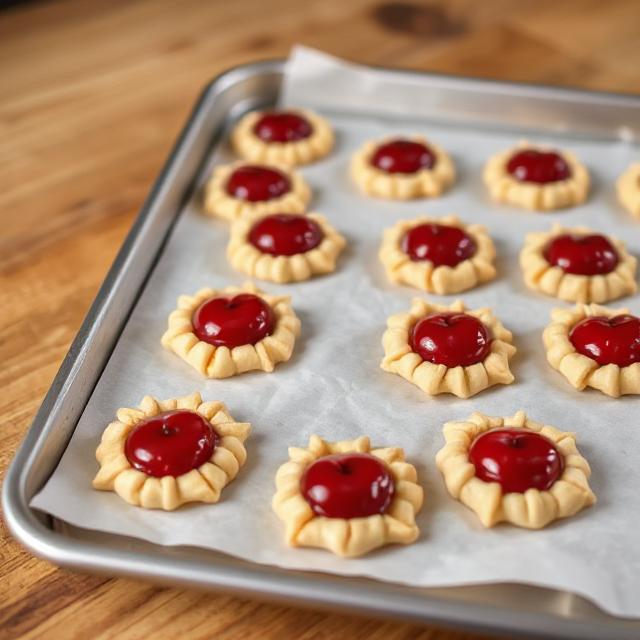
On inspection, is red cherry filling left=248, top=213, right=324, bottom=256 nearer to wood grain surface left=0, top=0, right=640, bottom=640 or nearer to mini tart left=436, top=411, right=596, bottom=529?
wood grain surface left=0, top=0, right=640, bottom=640

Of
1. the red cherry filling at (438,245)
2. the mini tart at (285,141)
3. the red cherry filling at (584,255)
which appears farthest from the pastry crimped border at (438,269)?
the mini tart at (285,141)

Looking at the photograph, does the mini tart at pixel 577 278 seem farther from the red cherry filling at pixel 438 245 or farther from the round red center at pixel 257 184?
the round red center at pixel 257 184

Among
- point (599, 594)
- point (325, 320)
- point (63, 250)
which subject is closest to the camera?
point (599, 594)

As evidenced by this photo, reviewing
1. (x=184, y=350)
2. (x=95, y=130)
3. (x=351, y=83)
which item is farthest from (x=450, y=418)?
(x=95, y=130)

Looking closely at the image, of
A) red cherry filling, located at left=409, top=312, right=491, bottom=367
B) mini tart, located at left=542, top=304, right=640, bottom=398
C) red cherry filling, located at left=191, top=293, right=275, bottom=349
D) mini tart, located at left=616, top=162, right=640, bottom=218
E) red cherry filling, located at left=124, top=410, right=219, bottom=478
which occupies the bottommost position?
mini tart, located at left=616, top=162, right=640, bottom=218

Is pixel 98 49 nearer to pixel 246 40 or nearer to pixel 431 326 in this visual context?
pixel 246 40

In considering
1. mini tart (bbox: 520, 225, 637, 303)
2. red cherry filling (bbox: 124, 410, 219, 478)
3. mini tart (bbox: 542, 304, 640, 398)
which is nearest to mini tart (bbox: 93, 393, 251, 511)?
red cherry filling (bbox: 124, 410, 219, 478)

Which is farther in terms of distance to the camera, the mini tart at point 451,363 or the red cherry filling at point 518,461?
the mini tart at point 451,363
